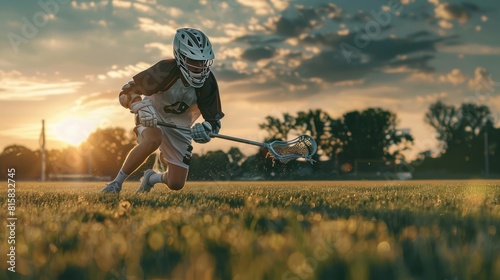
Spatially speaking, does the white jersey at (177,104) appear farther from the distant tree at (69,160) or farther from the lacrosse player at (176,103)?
the distant tree at (69,160)

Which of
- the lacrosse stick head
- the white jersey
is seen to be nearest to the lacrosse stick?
the lacrosse stick head

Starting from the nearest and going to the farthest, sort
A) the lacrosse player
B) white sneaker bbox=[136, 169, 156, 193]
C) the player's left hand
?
the lacrosse player
the player's left hand
white sneaker bbox=[136, 169, 156, 193]

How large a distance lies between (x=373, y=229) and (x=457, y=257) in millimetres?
1046

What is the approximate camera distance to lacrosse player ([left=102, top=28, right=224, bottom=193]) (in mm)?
7254

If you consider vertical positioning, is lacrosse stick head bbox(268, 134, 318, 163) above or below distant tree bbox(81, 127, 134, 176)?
below

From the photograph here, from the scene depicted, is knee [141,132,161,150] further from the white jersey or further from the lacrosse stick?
the lacrosse stick

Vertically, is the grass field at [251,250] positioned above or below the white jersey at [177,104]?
below

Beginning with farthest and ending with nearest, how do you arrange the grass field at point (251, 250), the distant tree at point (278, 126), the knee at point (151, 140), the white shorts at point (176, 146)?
1. the distant tree at point (278, 126)
2. the white shorts at point (176, 146)
3. the knee at point (151, 140)
4. the grass field at point (251, 250)

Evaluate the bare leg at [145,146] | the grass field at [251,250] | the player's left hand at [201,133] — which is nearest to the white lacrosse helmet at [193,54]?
the player's left hand at [201,133]

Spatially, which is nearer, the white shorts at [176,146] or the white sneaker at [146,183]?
the white shorts at [176,146]

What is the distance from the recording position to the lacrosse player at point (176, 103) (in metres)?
7.25

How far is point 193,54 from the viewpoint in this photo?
7.07m

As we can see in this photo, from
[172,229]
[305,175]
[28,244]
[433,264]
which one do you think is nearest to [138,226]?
[172,229]

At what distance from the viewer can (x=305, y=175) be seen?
48.9 m
